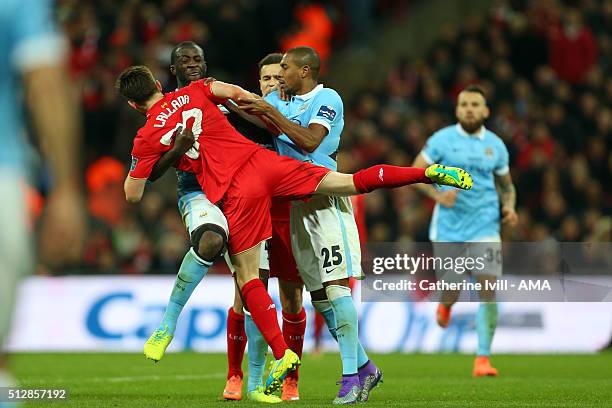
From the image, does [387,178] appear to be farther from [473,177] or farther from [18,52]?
[18,52]

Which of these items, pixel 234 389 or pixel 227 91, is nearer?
pixel 227 91

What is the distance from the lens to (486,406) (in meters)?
7.31

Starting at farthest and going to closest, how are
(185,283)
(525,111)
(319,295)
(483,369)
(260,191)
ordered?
(525,111) < (483,369) < (319,295) < (185,283) < (260,191)

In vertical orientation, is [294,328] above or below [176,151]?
below

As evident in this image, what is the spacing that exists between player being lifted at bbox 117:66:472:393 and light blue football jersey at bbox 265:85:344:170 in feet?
1.21

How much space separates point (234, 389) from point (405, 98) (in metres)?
11.5

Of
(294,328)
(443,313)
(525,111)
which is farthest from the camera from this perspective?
(525,111)

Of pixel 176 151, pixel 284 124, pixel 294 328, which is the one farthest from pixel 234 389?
pixel 284 124

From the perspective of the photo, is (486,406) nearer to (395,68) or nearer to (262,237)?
(262,237)

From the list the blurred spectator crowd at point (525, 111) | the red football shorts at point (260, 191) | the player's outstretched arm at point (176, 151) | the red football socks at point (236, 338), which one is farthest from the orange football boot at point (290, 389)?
the blurred spectator crowd at point (525, 111)

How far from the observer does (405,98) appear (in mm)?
18844

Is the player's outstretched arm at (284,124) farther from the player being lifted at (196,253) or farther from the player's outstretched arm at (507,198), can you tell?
the player's outstretched arm at (507,198)

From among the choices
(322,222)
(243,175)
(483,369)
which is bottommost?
(483,369)

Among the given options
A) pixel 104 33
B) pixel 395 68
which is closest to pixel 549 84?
pixel 395 68
